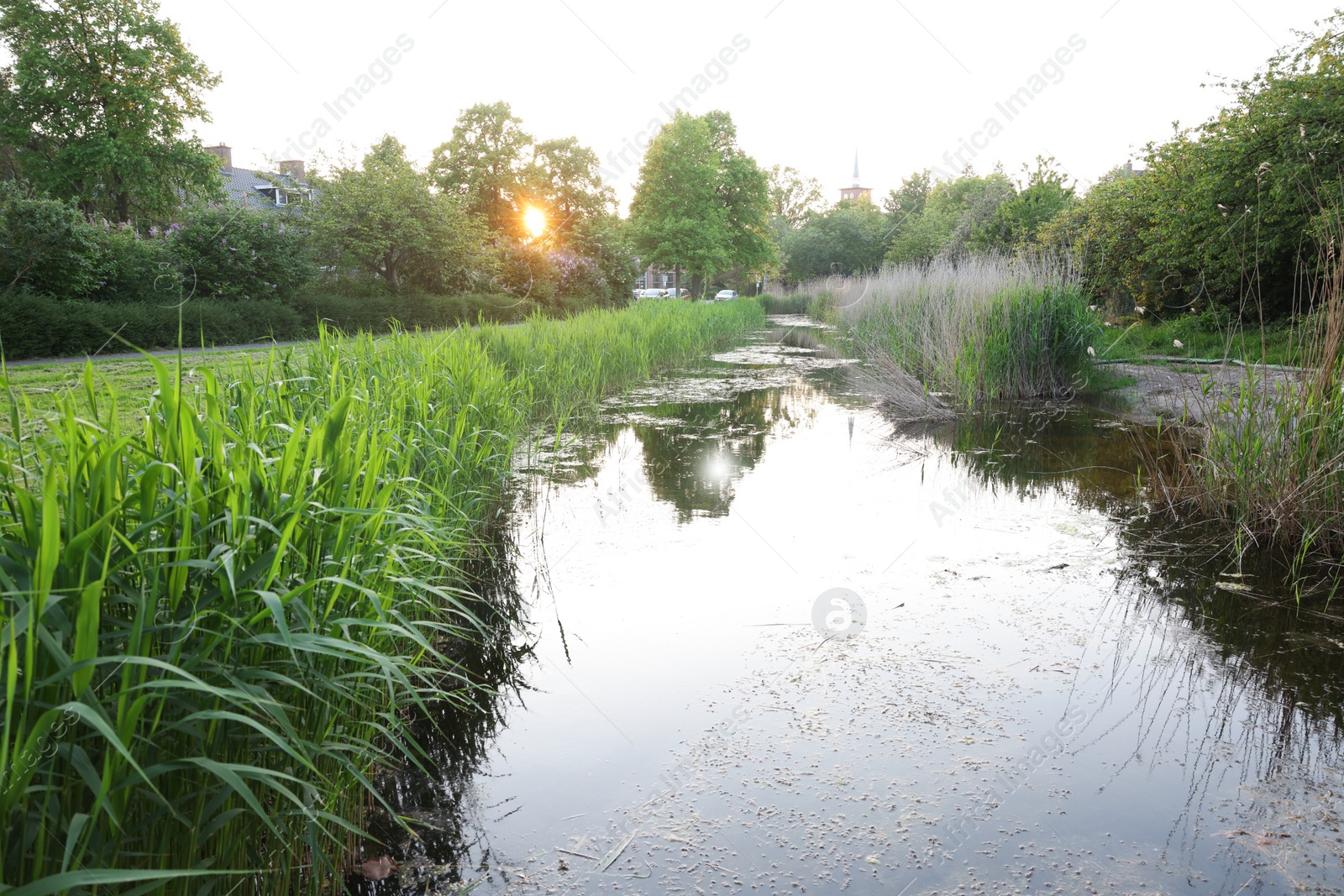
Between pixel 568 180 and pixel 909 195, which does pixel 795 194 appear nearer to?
pixel 909 195

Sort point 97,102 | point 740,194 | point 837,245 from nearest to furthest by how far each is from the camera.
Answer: point 97,102 < point 740,194 < point 837,245

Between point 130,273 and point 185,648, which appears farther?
point 130,273

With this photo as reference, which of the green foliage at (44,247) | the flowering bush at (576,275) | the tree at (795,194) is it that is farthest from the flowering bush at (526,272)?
the tree at (795,194)

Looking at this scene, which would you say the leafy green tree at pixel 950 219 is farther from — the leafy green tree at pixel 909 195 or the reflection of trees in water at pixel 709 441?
the reflection of trees in water at pixel 709 441

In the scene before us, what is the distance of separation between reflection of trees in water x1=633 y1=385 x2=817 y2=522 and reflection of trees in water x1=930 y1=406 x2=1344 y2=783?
2.08 metres

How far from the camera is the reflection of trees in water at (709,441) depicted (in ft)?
17.9

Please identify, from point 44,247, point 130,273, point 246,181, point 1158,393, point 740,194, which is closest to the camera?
point 1158,393

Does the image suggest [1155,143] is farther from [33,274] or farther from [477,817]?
[33,274]

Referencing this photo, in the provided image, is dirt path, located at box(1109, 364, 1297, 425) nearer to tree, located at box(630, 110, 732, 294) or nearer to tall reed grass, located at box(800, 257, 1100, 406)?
tall reed grass, located at box(800, 257, 1100, 406)

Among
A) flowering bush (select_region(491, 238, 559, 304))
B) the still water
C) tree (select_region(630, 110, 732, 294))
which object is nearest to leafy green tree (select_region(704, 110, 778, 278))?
tree (select_region(630, 110, 732, 294))

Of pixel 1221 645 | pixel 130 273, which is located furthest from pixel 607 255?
pixel 1221 645

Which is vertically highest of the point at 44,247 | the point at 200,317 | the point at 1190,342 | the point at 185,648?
the point at 44,247

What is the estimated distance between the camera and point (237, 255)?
14258 mm

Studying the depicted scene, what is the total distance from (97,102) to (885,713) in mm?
25339
